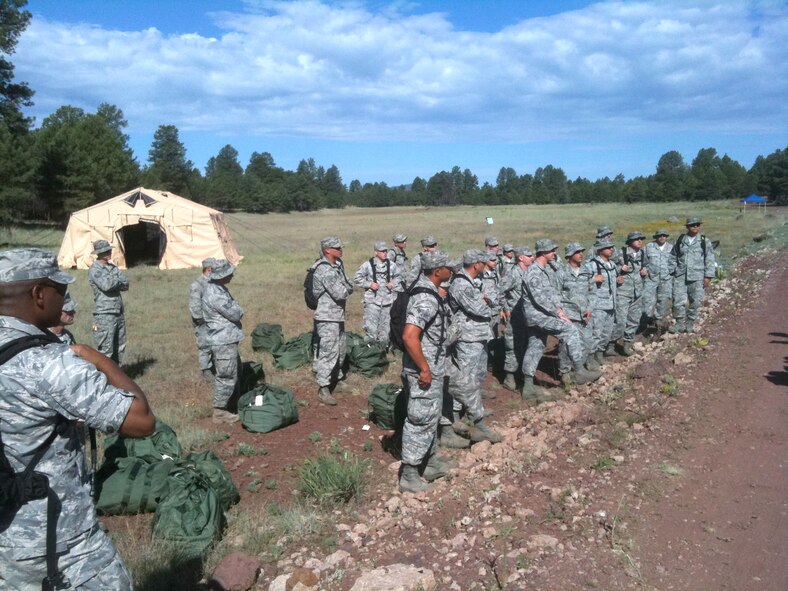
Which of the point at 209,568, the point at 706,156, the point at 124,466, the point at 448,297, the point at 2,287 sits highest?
the point at 706,156

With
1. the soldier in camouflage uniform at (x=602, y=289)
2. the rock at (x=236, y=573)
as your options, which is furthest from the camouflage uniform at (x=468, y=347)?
the soldier in camouflage uniform at (x=602, y=289)

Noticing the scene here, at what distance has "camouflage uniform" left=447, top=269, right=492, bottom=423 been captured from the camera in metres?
6.62

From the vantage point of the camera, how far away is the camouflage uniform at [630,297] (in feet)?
32.8

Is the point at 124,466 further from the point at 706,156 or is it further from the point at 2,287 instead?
the point at 706,156

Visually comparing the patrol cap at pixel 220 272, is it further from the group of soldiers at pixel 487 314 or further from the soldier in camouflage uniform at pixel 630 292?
the soldier in camouflage uniform at pixel 630 292

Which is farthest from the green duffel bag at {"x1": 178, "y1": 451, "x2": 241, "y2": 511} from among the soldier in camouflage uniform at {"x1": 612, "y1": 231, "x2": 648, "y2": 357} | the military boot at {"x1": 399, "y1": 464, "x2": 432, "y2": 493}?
the soldier in camouflage uniform at {"x1": 612, "y1": 231, "x2": 648, "y2": 357}

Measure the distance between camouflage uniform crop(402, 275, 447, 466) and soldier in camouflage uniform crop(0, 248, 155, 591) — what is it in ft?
10.3

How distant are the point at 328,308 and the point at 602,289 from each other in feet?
13.2

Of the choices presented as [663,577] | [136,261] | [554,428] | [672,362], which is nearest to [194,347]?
[554,428]

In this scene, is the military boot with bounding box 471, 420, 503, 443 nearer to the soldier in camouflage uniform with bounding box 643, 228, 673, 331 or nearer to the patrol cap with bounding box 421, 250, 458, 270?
the patrol cap with bounding box 421, 250, 458, 270

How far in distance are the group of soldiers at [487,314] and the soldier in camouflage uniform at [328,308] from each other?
13 mm

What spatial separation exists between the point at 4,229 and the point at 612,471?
34.9 metres

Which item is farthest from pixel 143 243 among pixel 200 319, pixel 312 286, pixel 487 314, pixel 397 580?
pixel 397 580

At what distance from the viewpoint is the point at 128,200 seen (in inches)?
864
